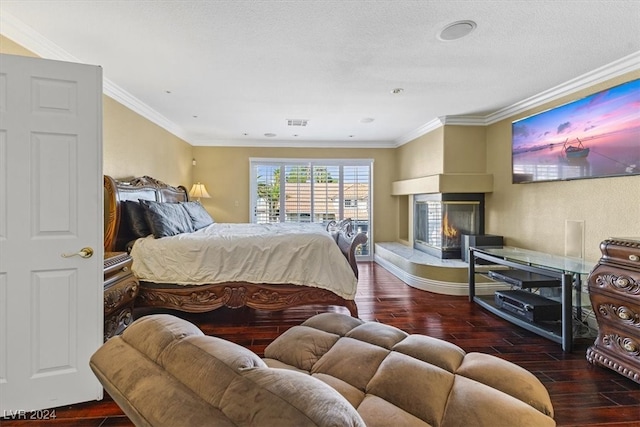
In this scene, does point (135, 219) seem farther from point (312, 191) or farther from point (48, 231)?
point (312, 191)

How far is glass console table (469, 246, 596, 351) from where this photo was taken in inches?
102

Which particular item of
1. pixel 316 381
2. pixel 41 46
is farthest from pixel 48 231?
pixel 316 381

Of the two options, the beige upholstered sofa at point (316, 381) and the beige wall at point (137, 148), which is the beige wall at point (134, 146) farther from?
the beige upholstered sofa at point (316, 381)

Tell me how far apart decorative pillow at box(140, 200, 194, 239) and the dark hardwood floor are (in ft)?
3.17

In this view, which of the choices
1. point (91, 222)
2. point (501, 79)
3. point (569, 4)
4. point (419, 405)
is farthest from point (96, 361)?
point (501, 79)

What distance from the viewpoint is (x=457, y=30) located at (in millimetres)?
2324

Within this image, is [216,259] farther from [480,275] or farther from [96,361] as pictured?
[480,275]

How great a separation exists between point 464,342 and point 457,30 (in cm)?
253

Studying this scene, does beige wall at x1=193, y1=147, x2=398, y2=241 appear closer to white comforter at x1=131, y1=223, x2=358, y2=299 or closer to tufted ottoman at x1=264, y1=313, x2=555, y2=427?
white comforter at x1=131, y1=223, x2=358, y2=299

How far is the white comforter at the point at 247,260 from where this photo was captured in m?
3.09

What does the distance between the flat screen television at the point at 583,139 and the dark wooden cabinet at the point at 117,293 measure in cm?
434

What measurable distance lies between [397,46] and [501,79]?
1.43 meters

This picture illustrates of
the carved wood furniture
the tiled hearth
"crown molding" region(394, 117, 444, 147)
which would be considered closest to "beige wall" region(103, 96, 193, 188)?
the tiled hearth

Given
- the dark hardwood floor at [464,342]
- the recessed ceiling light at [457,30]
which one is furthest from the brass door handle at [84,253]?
the recessed ceiling light at [457,30]
